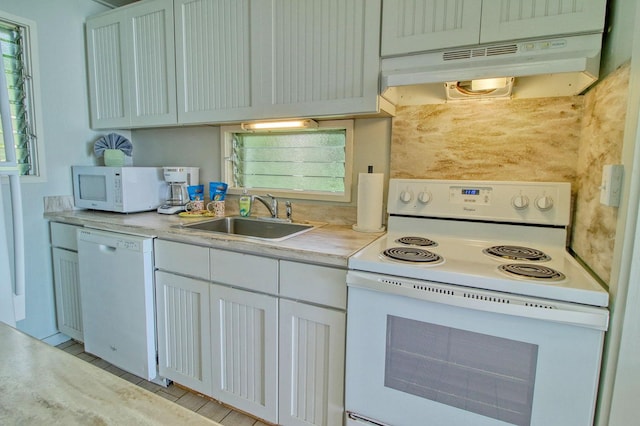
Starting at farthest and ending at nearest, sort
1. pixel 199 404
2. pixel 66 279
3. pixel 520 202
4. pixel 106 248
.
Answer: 1. pixel 66 279
2. pixel 106 248
3. pixel 199 404
4. pixel 520 202

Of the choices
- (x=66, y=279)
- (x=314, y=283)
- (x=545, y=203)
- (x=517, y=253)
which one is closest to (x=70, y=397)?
(x=314, y=283)

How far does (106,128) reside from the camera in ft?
8.19

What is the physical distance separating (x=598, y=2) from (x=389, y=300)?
1277 mm

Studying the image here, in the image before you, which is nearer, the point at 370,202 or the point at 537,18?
the point at 537,18

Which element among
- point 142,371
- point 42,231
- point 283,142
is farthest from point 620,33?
point 42,231

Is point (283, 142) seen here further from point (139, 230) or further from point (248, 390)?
point (248, 390)

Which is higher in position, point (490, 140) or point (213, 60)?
point (213, 60)

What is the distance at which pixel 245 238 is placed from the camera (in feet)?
5.25

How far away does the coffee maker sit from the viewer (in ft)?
7.50

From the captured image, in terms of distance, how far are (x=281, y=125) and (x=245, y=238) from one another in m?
0.79

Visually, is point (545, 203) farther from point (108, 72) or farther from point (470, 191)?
point (108, 72)

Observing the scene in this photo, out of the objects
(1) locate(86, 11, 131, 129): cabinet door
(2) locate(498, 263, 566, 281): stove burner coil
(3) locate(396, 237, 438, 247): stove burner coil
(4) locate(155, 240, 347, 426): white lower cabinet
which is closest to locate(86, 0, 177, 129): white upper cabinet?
(1) locate(86, 11, 131, 129): cabinet door

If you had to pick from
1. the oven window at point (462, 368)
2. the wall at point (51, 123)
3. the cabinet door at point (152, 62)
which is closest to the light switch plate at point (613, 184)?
the oven window at point (462, 368)

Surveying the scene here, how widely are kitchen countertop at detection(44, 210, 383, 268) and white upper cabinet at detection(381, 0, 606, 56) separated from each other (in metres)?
0.90
